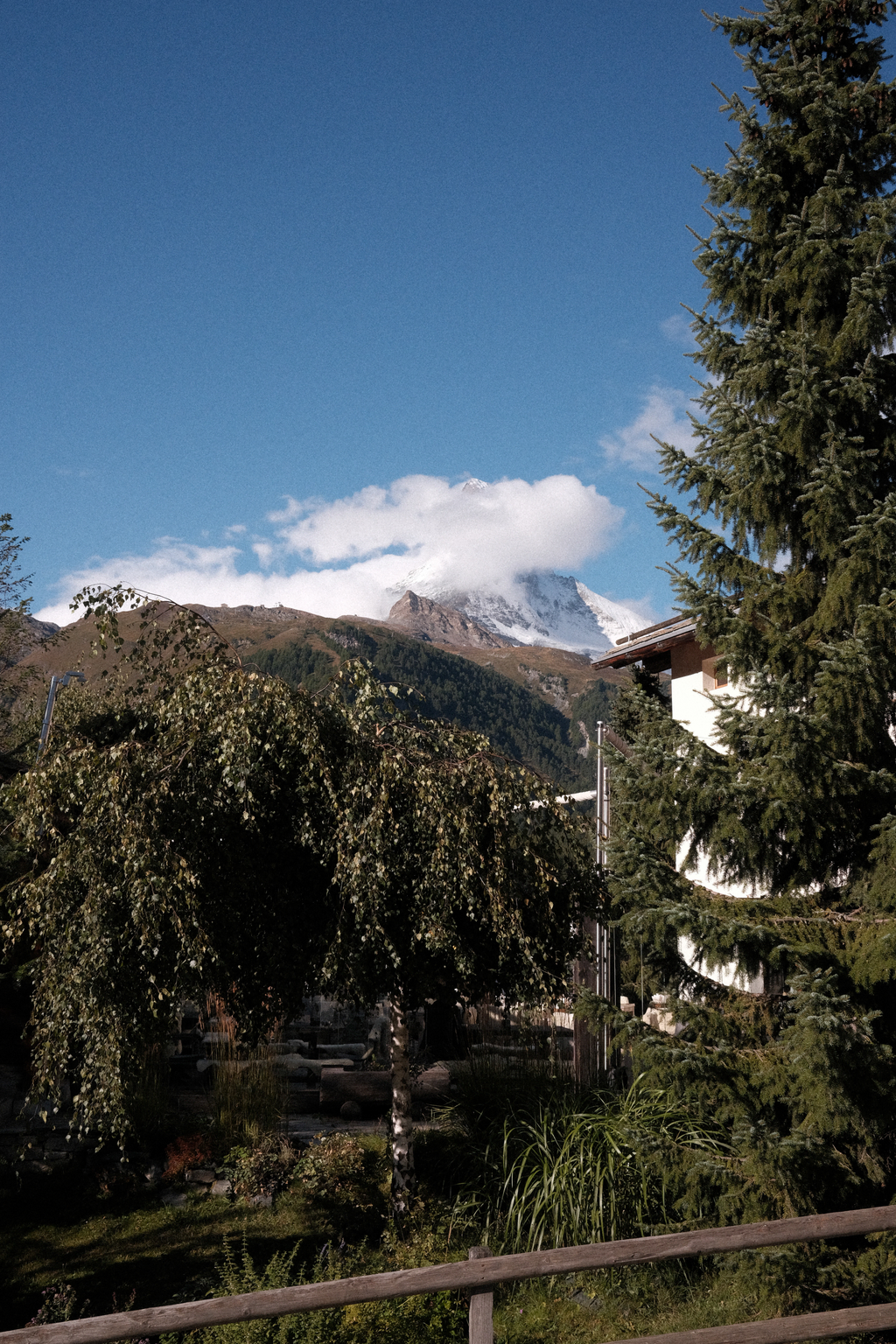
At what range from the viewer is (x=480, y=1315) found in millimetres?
4125

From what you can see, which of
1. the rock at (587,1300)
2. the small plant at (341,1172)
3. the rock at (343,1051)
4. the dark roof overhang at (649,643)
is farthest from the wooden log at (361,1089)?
the dark roof overhang at (649,643)

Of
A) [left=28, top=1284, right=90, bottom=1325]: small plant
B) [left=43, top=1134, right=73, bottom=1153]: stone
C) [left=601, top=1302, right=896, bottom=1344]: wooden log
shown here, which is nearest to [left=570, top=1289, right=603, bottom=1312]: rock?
[left=601, top=1302, right=896, bottom=1344]: wooden log

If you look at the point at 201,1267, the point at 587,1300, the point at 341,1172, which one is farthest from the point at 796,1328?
the point at 341,1172

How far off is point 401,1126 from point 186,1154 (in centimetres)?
232

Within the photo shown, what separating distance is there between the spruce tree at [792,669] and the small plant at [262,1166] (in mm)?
3640

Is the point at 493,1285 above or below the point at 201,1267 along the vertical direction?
above

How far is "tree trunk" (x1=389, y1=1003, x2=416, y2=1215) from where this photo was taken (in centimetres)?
729

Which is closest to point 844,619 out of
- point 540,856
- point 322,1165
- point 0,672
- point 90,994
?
point 540,856

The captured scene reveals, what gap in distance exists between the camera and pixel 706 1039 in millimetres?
6195

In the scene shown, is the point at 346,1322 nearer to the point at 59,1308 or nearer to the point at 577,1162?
the point at 59,1308

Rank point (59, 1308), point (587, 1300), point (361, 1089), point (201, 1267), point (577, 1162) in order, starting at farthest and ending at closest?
point (361, 1089)
point (577, 1162)
point (201, 1267)
point (587, 1300)
point (59, 1308)

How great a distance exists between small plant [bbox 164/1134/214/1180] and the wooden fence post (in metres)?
5.08

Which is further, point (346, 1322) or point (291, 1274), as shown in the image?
point (291, 1274)

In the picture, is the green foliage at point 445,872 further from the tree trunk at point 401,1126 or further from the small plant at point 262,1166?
the small plant at point 262,1166
